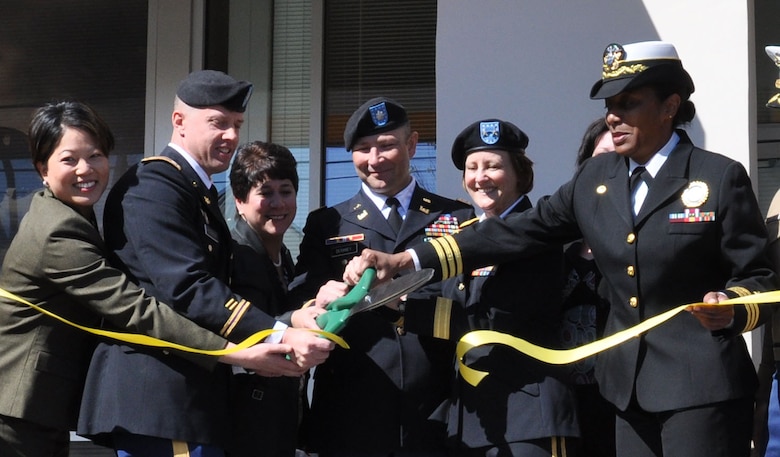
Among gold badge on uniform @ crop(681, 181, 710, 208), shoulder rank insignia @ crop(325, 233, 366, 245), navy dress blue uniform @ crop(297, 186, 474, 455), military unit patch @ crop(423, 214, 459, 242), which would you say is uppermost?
gold badge on uniform @ crop(681, 181, 710, 208)

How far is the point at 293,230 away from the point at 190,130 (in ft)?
8.79

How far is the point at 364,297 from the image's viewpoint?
3.69 metres

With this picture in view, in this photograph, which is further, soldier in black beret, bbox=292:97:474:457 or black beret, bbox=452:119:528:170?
black beret, bbox=452:119:528:170

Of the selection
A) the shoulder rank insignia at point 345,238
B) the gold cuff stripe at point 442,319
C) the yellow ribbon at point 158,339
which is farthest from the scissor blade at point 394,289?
the shoulder rank insignia at point 345,238

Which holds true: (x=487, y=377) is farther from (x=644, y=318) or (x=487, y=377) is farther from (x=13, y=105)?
(x=13, y=105)

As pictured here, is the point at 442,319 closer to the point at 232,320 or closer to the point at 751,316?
the point at 232,320

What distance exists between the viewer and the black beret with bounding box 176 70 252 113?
3893 millimetres

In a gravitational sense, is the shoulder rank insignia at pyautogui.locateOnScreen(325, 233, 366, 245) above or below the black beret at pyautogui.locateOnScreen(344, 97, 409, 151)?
below

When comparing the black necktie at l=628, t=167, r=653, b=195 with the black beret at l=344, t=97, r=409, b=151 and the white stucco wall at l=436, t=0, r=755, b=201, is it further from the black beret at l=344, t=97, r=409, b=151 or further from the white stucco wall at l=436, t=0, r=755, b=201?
the white stucco wall at l=436, t=0, r=755, b=201

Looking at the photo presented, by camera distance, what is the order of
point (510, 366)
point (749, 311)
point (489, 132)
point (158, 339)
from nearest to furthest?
1. point (749, 311)
2. point (158, 339)
3. point (510, 366)
4. point (489, 132)

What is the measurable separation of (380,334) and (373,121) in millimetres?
776

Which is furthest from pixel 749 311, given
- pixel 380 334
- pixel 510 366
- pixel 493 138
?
pixel 380 334

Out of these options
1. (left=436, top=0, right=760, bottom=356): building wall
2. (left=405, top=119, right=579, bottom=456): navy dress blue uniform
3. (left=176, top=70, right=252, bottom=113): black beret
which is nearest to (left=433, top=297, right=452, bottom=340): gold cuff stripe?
(left=405, top=119, right=579, bottom=456): navy dress blue uniform

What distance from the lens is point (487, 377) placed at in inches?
152
